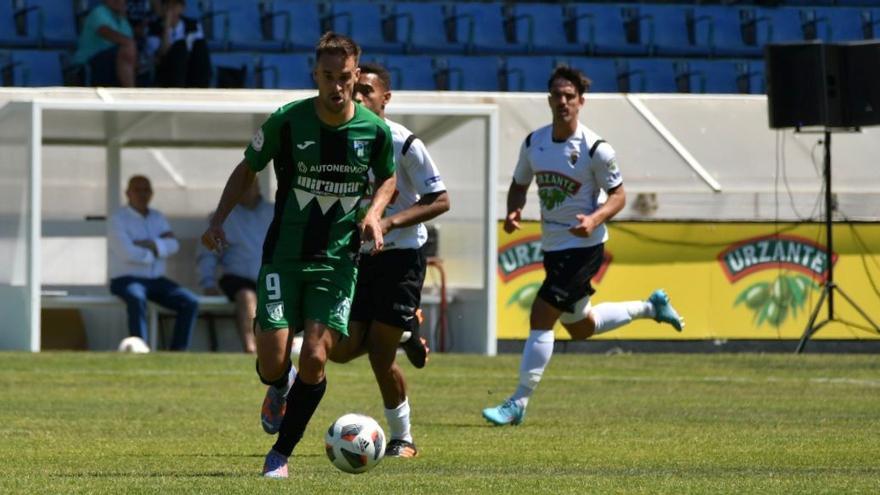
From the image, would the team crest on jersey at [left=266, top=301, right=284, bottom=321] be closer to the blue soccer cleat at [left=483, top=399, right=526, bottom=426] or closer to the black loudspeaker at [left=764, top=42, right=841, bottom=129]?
the blue soccer cleat at [left=483, top=399, right=526, bottom=426]

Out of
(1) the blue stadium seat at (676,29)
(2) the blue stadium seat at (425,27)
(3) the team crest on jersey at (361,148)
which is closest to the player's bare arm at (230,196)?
(3) the team crest on jersey at (361,148)

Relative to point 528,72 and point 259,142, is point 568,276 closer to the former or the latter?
point 259,142

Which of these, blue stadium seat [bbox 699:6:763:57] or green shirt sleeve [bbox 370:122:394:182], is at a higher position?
blue stadium seat [bbox 699:6:763:57]

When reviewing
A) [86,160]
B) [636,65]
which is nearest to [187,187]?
[86,160]

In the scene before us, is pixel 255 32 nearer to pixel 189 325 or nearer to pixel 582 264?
pixel 189 325

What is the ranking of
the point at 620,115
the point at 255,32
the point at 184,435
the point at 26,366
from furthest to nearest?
the point at 255,32 < the point at 620,115 < the point at 26,366 < the point at 184,435

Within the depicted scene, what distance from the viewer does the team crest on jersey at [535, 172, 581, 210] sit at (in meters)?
11.5

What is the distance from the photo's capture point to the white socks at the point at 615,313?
1226 centimetres

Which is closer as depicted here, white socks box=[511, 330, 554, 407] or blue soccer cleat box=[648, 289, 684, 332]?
white socks box=[511, 330, 554, 407]

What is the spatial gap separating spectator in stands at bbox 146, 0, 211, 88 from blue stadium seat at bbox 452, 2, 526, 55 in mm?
4805

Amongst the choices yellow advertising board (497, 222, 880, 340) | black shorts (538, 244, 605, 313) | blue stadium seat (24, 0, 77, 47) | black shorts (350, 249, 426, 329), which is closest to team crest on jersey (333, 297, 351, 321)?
black shorts (350, 249, 426, 329)

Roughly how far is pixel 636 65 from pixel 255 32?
5046 millimetres

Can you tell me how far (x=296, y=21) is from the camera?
24.1 meters

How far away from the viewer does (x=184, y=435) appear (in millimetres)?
10203
